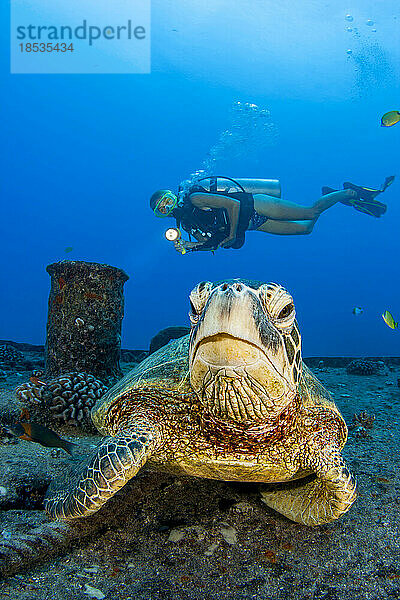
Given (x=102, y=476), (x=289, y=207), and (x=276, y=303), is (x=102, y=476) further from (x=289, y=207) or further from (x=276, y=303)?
(x=289, y=207)

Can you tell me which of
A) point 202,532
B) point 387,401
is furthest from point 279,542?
point 387,401

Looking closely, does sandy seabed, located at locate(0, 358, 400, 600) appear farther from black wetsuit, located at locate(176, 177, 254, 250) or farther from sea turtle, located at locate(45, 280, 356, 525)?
black wetsuit, located at locate(176, 177, 254, 250)

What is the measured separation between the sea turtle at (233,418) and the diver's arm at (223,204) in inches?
257

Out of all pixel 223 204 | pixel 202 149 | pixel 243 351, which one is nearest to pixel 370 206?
pixel 223 204

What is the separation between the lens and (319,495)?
181cm

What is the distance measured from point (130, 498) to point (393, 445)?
2.48 m

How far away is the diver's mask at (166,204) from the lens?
8.08 metres

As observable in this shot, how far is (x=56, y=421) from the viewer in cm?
349

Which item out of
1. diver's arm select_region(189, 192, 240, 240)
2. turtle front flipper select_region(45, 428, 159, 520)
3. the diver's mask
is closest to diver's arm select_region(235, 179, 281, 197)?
diver's arm select_region(189, 192, 240, 240)

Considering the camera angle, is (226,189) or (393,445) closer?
(393,445)

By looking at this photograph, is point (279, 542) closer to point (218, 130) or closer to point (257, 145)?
point (257, 145)

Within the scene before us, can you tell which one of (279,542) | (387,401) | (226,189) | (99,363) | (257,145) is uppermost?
(257,145)

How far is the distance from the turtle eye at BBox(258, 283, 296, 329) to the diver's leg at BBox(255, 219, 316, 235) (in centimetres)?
957

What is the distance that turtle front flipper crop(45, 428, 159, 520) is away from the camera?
1532 millimetres
